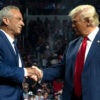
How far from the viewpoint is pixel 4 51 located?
4.60m

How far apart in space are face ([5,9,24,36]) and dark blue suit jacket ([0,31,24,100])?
0.30ft

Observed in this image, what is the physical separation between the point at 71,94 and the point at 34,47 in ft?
27.3

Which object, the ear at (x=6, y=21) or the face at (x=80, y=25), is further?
the ear at (x=6, y=21)

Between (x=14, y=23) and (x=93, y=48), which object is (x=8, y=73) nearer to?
(x=14, y=23)

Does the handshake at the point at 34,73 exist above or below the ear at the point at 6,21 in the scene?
below

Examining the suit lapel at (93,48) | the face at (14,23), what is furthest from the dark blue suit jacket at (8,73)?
the suit lapel at (93,48)

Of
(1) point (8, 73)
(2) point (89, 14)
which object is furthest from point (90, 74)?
(1) point (8, 73)

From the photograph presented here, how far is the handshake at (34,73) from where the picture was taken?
15.5 ft

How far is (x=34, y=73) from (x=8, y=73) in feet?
1.34

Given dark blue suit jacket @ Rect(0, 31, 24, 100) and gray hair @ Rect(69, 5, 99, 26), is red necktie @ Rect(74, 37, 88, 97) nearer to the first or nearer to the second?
gray hair @ Rect(69, 5, 99, 26)

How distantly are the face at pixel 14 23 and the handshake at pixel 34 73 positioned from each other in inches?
14.7

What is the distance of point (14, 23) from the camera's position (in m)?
4.73

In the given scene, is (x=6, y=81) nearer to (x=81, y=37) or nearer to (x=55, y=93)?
(x=81, y=37)

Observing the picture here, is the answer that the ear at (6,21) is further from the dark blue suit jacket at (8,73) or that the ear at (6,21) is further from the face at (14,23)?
the dark blue suit jacket at (8,73)
